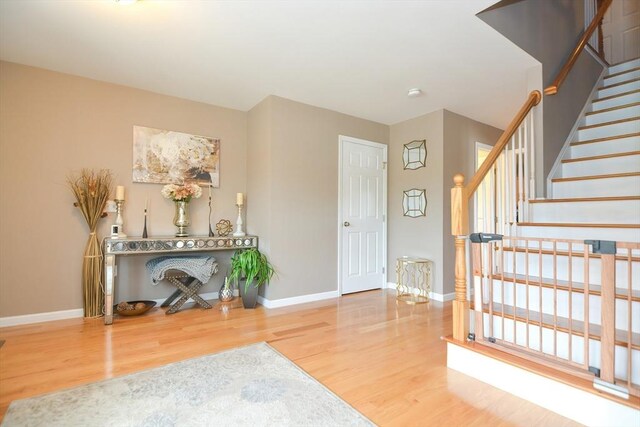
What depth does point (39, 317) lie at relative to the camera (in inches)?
117

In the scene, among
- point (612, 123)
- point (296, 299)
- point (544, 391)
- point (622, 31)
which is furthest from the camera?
point (622, 31)

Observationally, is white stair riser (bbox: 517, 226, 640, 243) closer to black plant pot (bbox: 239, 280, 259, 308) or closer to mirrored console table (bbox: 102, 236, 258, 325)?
black plant pot (bbox: 239, 280, 259, 308)

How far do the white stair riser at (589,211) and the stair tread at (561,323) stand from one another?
1.03 m

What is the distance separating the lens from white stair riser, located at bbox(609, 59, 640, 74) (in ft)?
12.2

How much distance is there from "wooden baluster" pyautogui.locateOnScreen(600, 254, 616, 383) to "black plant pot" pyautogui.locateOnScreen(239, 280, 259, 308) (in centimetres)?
287

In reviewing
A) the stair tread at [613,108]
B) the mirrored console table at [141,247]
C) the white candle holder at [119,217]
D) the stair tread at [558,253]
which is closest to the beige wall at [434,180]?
the stair tread at [613,108]

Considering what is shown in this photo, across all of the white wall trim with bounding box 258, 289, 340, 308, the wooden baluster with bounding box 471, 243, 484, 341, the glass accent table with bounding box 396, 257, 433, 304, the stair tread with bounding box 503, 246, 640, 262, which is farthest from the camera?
the glass accent table with bounding box 396, 257, 433, 304

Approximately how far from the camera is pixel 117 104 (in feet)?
11.0

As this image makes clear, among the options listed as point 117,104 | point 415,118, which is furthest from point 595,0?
point 117,104

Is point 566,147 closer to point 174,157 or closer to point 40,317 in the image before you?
point 174,157

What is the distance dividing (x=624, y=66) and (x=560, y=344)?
4.10 m

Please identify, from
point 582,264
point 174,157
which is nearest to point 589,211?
point 582,264

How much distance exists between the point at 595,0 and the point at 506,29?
280cm

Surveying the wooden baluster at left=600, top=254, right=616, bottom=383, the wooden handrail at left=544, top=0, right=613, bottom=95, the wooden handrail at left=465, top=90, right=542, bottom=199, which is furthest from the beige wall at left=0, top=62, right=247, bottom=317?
the wooden handrail at left=544, top=0, right=613, bottom=95
